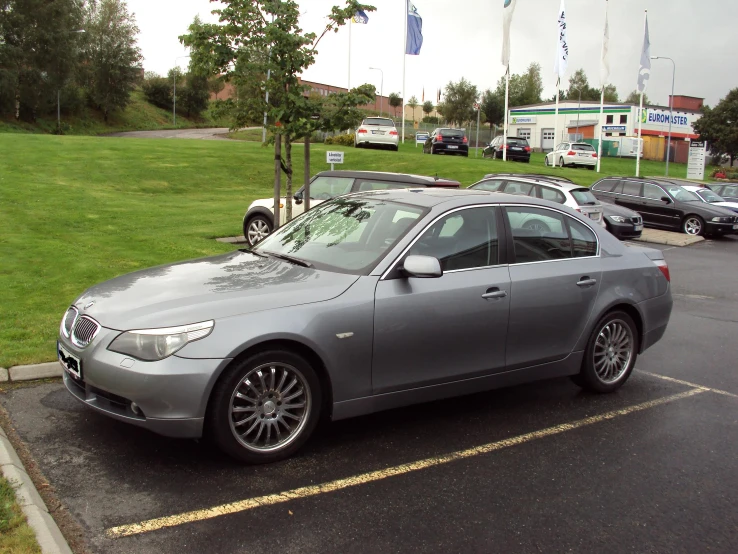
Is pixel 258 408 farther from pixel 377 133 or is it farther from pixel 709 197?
pixel 377 133

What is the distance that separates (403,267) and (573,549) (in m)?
1.99

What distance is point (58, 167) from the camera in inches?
850

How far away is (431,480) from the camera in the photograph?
13.3ft

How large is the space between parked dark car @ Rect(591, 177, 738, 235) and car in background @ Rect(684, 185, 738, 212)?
17.9 inches

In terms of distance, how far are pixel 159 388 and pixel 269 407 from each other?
68cm

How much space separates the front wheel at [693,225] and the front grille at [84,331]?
2071 cm

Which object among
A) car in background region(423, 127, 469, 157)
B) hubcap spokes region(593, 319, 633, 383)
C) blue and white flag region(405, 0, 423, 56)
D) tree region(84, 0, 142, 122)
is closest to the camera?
hubcap spokes region(593, 319, 633, 383)

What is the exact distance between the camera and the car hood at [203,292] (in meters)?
3.95

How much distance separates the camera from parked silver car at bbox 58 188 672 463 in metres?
3.87

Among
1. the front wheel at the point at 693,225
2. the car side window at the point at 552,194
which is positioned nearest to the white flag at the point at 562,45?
the front wheel at the point at 693,225

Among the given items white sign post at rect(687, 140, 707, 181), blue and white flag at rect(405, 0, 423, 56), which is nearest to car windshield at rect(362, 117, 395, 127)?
blue and white flag at rect(405, 0, 423, 56)

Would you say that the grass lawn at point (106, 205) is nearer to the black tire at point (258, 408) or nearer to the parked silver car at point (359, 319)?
the parked silver car at point (359, 319)

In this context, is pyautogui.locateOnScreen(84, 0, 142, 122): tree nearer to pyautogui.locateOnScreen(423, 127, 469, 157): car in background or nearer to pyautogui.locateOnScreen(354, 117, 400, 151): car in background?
pyautogui.locateOnScreen(354, 117, 400, 151): car in background

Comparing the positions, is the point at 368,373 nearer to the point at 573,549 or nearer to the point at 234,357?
the point at 234,357
